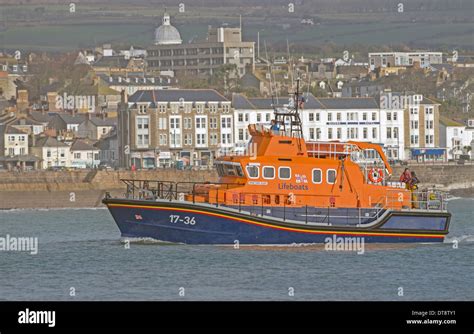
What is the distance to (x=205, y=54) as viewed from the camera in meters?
186

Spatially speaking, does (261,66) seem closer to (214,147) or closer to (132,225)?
(214,147)

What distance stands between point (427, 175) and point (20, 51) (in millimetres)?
92049

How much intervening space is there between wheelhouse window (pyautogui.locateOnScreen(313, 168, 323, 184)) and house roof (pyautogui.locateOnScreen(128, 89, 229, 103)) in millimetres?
62624

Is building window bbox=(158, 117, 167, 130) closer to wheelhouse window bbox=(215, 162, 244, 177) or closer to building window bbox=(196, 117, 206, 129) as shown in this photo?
building window bbox=(196, 117, 206, 129)

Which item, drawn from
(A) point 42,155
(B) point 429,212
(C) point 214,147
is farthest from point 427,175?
(B) point 429,212

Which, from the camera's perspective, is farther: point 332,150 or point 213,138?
point 213,138

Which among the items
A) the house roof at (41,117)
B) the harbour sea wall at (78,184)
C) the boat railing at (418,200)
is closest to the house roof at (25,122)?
the house roof at (41,117)

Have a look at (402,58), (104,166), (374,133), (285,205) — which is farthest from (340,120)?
(402,58)

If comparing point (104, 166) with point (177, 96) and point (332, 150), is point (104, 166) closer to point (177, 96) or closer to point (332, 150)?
point (177, 96)

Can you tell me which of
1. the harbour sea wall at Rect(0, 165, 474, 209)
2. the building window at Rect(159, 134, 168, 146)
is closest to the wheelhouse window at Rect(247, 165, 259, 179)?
the harbour sea wall at Rect(0, 165, 474, 209)

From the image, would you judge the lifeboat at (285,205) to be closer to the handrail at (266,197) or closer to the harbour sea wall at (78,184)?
the handrail at (266,197)

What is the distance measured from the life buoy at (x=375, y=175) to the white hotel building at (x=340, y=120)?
5845 centimetres

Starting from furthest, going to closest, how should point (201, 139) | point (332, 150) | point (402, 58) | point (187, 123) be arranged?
1. point (402, 58)
2. point (201, 139)
3. point (187, 123)
4. point (332, 150)

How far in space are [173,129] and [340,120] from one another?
36.1ft
